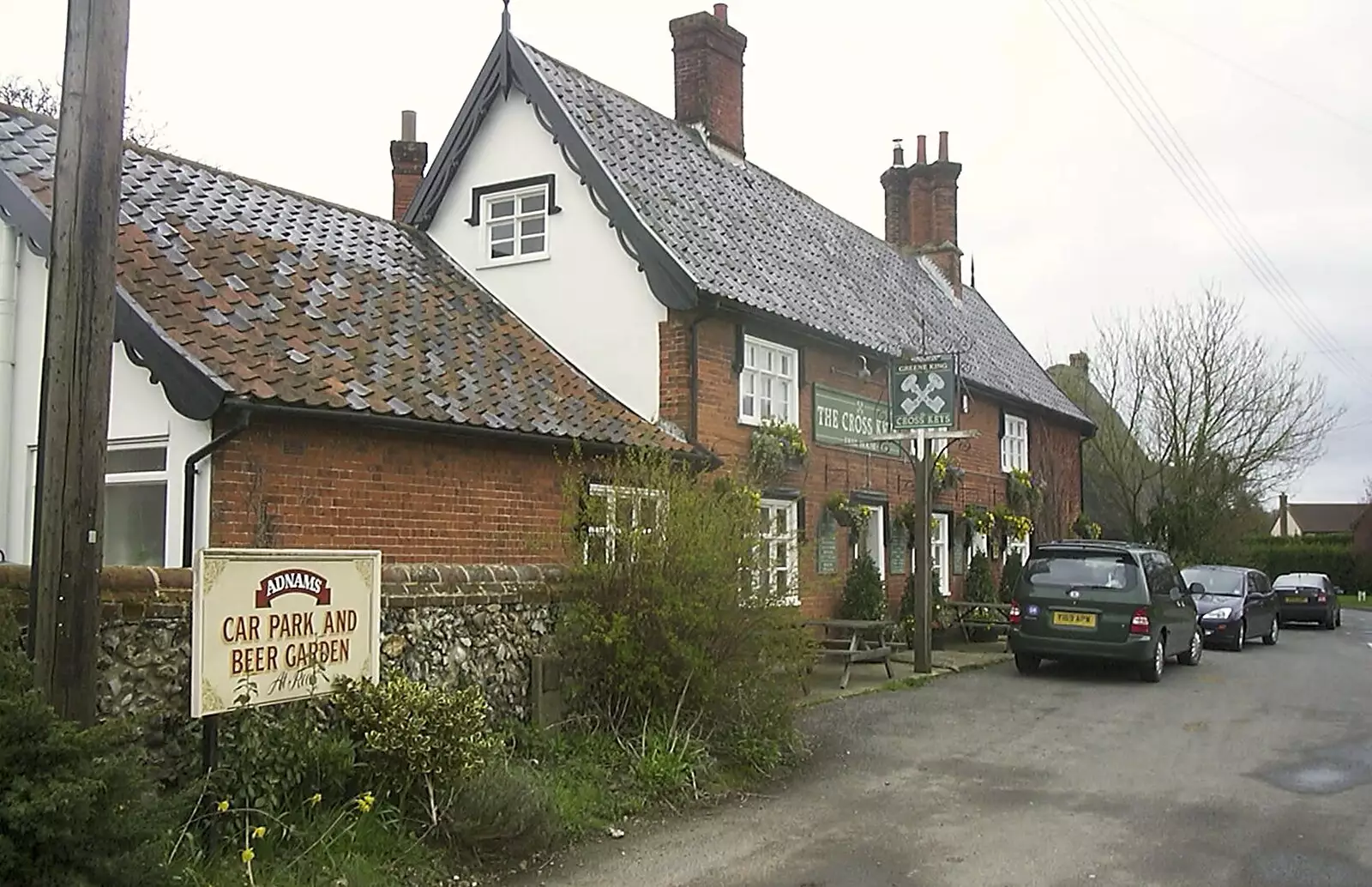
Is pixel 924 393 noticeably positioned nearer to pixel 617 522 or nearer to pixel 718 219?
pixel 718 219

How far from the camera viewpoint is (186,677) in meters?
6.67

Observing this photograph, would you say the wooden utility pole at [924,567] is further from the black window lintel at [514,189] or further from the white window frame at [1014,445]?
the white window frame at [1014,445]

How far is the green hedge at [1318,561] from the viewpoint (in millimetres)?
53219

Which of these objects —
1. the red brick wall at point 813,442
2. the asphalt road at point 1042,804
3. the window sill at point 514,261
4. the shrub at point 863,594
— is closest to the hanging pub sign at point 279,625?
the asphalt road at point 1042,804

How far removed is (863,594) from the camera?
59.3 feet

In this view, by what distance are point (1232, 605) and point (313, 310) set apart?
1743 cm

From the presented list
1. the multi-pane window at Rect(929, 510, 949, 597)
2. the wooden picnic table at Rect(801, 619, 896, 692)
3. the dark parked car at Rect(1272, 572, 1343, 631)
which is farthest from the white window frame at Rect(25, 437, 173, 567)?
the dark parked car at Rect(1272, 572, 1343, 631)

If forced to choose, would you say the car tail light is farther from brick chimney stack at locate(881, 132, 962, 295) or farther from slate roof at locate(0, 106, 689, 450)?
brick chimney stack at locate(881, 132, 962, 295)

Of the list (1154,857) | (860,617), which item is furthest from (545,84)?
(1154,857)

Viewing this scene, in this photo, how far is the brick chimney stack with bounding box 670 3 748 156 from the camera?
19.6 metres

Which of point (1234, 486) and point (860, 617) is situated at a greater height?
point (1234, 486)

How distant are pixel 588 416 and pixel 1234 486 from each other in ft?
86.9

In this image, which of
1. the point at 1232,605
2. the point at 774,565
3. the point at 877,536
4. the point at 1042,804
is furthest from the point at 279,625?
the point at 1232,605

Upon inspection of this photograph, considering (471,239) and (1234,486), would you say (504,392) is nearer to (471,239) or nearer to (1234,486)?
(471,239)
